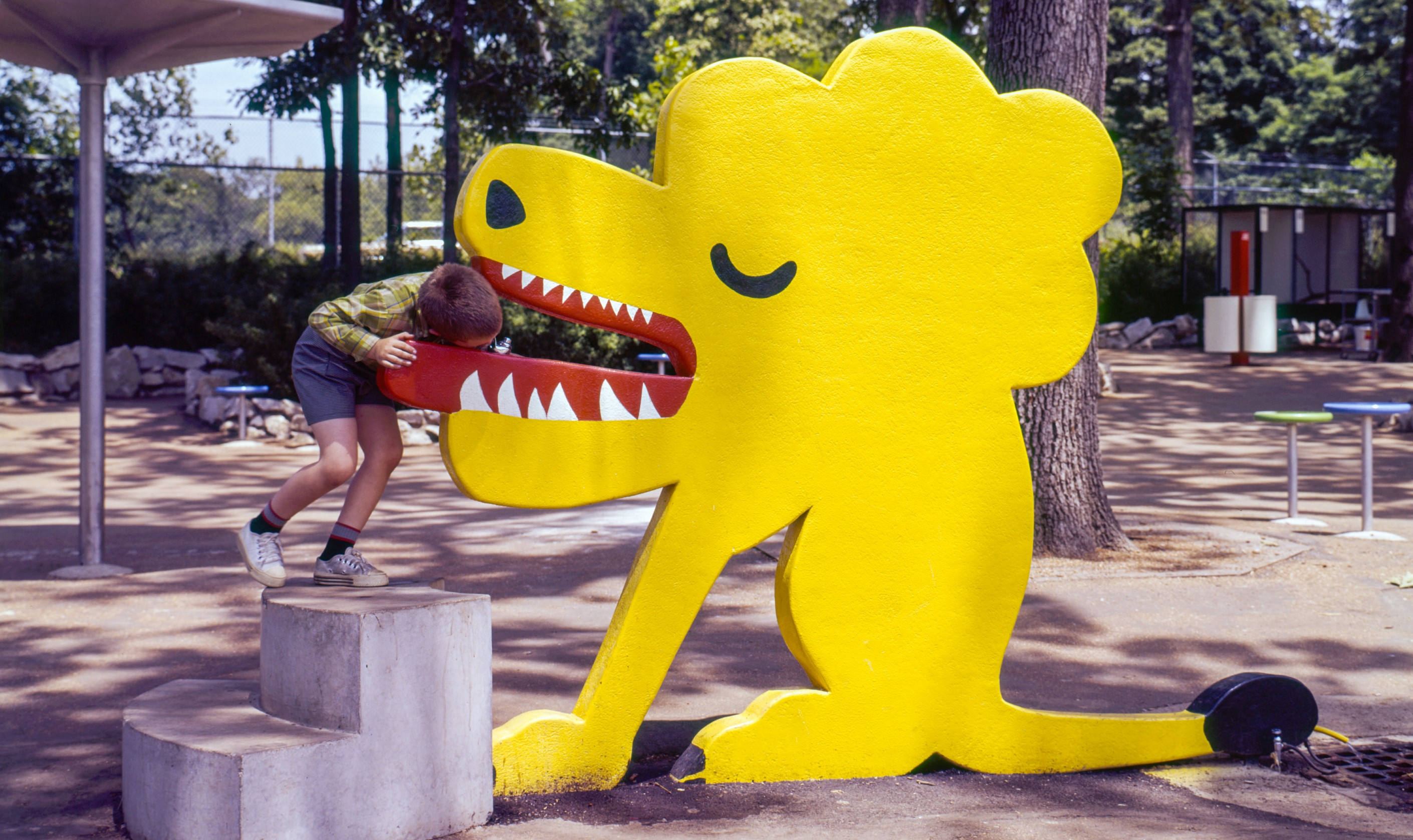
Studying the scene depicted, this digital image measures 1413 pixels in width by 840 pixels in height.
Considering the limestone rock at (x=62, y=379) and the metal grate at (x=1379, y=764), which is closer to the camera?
the metal grate at (x=1379, y=764)

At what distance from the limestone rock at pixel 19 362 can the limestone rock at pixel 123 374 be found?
850 millimetres

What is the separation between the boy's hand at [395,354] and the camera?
316 centimetres

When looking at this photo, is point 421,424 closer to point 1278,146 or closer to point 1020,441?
point 1020,441

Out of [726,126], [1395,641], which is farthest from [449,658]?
[1395,641]

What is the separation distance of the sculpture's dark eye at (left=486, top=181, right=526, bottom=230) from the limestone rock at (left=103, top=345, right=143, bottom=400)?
47.2 feet

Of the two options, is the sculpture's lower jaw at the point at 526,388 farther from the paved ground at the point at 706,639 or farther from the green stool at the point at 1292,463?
the green stool at the point at 1292,463

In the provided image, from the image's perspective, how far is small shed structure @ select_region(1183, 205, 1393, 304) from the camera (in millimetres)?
22406

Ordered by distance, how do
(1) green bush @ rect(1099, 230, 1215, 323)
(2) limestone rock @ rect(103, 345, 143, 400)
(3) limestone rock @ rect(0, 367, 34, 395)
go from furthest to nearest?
(1) green bush @ rect(1099, 230, 1215, 323)
(2) limestone rock @ rect(103, 345, 143, 400)
(3) limestone rock @ rect(0, 367, 34, 395)

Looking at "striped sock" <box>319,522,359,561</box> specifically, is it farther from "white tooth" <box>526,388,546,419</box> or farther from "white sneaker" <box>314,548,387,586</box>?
"white tooth" <box>526,388,546,419</box>

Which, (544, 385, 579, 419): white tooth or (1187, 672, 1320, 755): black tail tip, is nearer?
(544, 385, 579, 419): white tooth

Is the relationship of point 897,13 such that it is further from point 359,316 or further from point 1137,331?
point 1137,331

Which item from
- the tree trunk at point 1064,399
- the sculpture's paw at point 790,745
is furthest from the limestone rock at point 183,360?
the sculpture's paw at point 790,745

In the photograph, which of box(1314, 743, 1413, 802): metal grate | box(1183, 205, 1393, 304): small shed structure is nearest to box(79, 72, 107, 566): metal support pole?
box(1314, 743, 1413, 802): metal grate

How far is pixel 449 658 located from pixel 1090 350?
5.09 m
